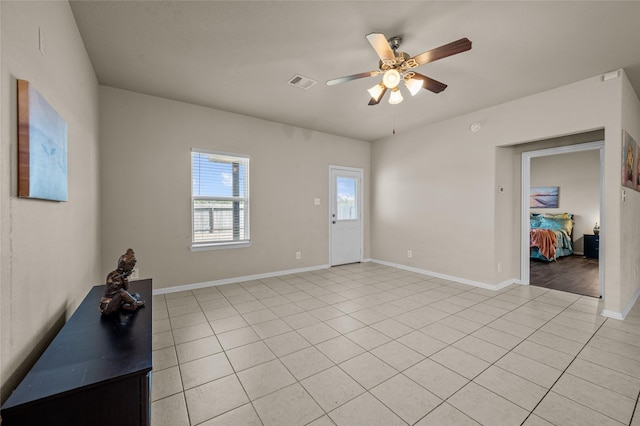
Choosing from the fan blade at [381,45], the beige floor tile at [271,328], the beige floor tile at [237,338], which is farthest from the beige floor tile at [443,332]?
the fan blade at [381,45]

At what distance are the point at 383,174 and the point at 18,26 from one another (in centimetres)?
526

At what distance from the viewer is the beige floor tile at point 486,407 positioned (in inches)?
61.1

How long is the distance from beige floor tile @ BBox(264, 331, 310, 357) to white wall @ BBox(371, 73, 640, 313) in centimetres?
312

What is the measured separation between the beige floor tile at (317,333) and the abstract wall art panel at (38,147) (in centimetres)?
214

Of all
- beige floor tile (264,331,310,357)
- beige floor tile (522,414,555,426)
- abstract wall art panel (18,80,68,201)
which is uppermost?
abstract wall art panel (18,80,68,201)

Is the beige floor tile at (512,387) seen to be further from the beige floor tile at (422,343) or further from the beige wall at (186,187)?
the beige wall at (186,187)

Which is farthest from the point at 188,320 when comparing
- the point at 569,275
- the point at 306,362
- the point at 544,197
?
the point at 544,197

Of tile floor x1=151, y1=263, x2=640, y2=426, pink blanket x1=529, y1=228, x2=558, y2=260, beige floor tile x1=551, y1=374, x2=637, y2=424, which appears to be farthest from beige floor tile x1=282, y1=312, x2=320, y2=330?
pink blanket x1=529, y1=228, x2=558, y2=260

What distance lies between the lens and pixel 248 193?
4.39m

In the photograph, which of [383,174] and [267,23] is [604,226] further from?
[267,23]

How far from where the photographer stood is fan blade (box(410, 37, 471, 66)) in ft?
6.22

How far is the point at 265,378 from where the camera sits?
1.93 m

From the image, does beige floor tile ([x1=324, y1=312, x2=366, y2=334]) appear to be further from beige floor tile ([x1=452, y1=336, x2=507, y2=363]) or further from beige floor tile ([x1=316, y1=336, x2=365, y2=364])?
beige floor tile ([x1=452, y1=336, x2=507, y2=363])

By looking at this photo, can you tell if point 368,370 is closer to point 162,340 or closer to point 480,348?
point 480,348
